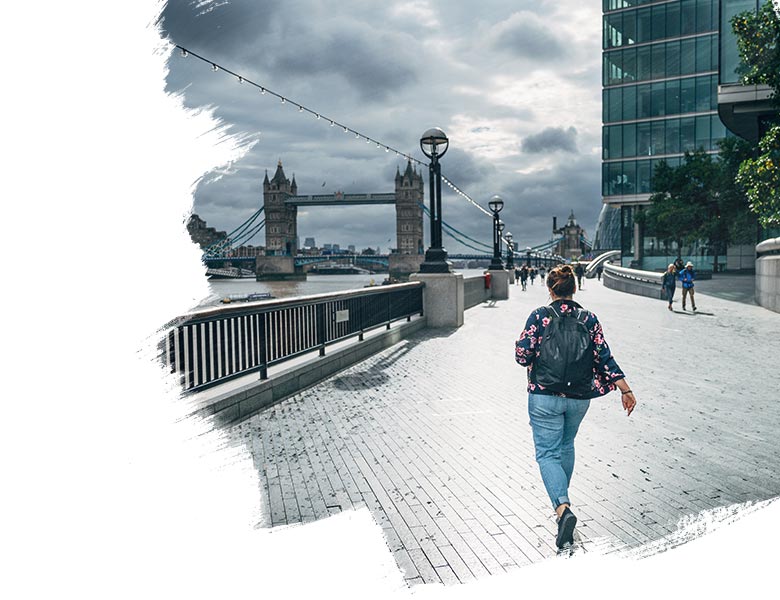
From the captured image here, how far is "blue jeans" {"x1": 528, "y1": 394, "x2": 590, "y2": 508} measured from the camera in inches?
135

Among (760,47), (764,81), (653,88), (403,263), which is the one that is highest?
(653,88)

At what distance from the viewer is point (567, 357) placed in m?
3.37

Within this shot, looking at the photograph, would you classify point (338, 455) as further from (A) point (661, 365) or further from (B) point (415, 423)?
(A) point (661, 365)

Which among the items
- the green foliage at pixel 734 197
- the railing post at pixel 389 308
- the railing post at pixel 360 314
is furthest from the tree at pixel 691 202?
the railing post at pixel 360 314

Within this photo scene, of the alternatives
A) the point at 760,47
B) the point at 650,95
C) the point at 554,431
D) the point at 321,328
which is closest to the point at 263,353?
the point at 321,328

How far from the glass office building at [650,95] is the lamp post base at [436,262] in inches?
1668

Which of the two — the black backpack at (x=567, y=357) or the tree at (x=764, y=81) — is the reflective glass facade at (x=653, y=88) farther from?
the black backpack at (x=567, y=357)

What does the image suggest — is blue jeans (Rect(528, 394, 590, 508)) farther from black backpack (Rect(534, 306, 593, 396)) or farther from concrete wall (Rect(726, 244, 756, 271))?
concrete wall (Rect(726, 244, 756, 271))

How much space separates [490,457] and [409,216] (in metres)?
131

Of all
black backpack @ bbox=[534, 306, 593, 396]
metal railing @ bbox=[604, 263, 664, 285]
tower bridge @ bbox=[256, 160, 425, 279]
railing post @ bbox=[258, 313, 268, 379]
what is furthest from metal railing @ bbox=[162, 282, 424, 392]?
tower bridge @ bbox=[256, 160, 425, 279]


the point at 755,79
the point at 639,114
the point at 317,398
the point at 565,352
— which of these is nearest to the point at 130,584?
the point at 565,352

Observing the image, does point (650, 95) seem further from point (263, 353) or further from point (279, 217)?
point (279, 217)

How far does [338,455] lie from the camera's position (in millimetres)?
5000

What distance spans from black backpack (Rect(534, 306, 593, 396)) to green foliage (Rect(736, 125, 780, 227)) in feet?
42.3
